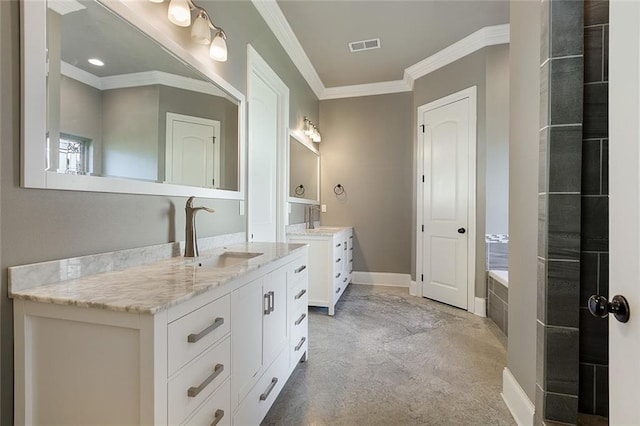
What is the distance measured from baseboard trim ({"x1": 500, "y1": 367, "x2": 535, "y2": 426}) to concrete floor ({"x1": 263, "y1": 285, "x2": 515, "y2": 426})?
0.04 meters

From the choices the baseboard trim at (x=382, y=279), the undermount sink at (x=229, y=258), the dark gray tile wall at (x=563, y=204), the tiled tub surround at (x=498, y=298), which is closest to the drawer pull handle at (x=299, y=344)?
the undermount sink at (x=229, y=258)

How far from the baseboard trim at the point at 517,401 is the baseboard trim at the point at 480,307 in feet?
4.86

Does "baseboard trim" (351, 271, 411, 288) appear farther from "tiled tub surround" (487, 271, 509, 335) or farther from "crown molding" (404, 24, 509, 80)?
"crown molding" (404, 24, 509, 80)

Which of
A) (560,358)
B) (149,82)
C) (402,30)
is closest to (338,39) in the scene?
(402,30)

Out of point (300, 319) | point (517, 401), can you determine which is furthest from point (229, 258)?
point (517, 401)

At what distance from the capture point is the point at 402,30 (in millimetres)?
3100

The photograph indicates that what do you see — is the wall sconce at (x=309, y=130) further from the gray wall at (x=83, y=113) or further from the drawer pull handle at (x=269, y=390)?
the drawer pull handle at (x=269, y=390)

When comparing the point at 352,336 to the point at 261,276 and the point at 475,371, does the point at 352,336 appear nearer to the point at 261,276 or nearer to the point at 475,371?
the point at 475,371

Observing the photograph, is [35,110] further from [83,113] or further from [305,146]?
[305,146]

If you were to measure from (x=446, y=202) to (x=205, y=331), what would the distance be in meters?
3.25

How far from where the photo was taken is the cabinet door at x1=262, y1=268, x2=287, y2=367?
149 centimetres

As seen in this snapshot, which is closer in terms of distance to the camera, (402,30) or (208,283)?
(208,283)

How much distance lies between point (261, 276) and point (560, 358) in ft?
4.54

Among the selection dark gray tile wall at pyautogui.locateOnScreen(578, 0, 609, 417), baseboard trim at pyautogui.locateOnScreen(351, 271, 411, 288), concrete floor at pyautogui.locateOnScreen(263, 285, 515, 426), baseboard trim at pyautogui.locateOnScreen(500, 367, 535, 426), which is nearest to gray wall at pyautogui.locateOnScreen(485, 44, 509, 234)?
concrete floor at pyautogui.locateOnScreen(263, 285, 515, 426)
